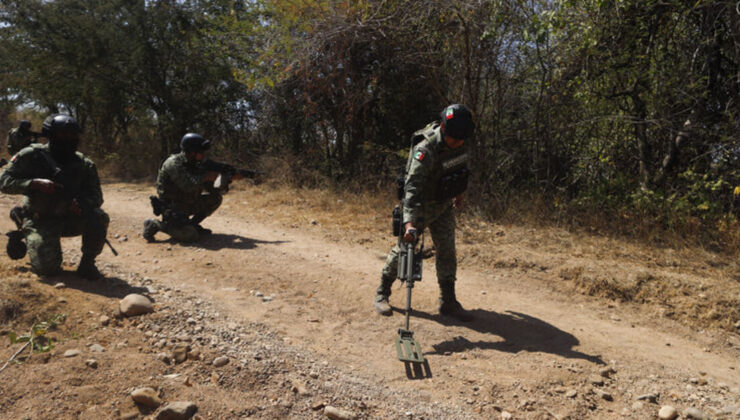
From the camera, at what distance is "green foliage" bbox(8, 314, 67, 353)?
282 centimetres

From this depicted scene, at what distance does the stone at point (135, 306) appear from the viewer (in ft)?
11.4

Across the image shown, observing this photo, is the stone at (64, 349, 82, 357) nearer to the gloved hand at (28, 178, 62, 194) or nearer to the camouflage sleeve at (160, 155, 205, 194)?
the gloved hand at (28, 178, 62, 194)

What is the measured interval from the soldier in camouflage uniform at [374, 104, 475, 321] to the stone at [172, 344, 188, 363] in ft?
5.41

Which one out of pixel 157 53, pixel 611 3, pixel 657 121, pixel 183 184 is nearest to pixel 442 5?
pixel 611 3

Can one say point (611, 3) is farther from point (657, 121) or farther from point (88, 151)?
point (88, 151)

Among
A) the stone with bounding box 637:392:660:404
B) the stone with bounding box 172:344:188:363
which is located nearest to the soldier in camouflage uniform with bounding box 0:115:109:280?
→ the stone with bounding box 172:344:188:363

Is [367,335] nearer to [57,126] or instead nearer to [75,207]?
[75,207]

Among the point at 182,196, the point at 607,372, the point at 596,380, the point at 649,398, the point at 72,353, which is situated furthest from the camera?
the point at 182,196

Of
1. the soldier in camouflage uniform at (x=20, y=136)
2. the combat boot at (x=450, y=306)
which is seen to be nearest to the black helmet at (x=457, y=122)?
the combat boot at (x=450, y=306)

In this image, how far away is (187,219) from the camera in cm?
617

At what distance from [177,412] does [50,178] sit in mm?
2946

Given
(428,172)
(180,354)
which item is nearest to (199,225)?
(180,354)

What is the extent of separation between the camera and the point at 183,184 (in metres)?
6.10

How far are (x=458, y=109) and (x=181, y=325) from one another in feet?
8.80
